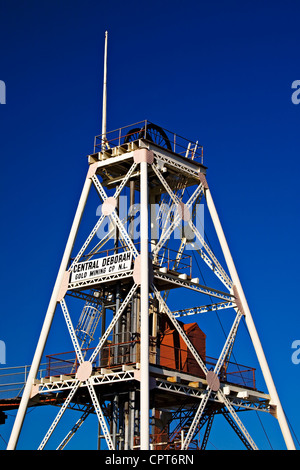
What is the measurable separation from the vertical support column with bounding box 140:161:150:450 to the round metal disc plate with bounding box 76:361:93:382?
380cm

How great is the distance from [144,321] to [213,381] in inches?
267

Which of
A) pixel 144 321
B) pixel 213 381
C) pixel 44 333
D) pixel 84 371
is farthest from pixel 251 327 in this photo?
pixel 44 333

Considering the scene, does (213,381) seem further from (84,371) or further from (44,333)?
(44,333)

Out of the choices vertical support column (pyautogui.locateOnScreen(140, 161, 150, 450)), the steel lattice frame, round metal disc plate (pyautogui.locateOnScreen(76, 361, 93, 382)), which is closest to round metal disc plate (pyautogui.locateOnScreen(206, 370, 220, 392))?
the steel lattice frame

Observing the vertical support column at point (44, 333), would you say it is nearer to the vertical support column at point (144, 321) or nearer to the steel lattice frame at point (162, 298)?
the steel lattice frame at point (162, 298)

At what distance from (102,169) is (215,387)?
46.0 feet

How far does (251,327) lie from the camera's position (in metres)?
56.4

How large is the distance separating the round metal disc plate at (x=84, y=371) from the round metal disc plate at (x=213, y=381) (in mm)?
6511

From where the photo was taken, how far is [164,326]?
183 ft

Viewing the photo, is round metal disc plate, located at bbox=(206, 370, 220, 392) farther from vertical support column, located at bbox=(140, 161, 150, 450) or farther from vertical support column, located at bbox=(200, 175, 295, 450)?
vertical support column, located at bbox=(140, 161, 150, 450)
